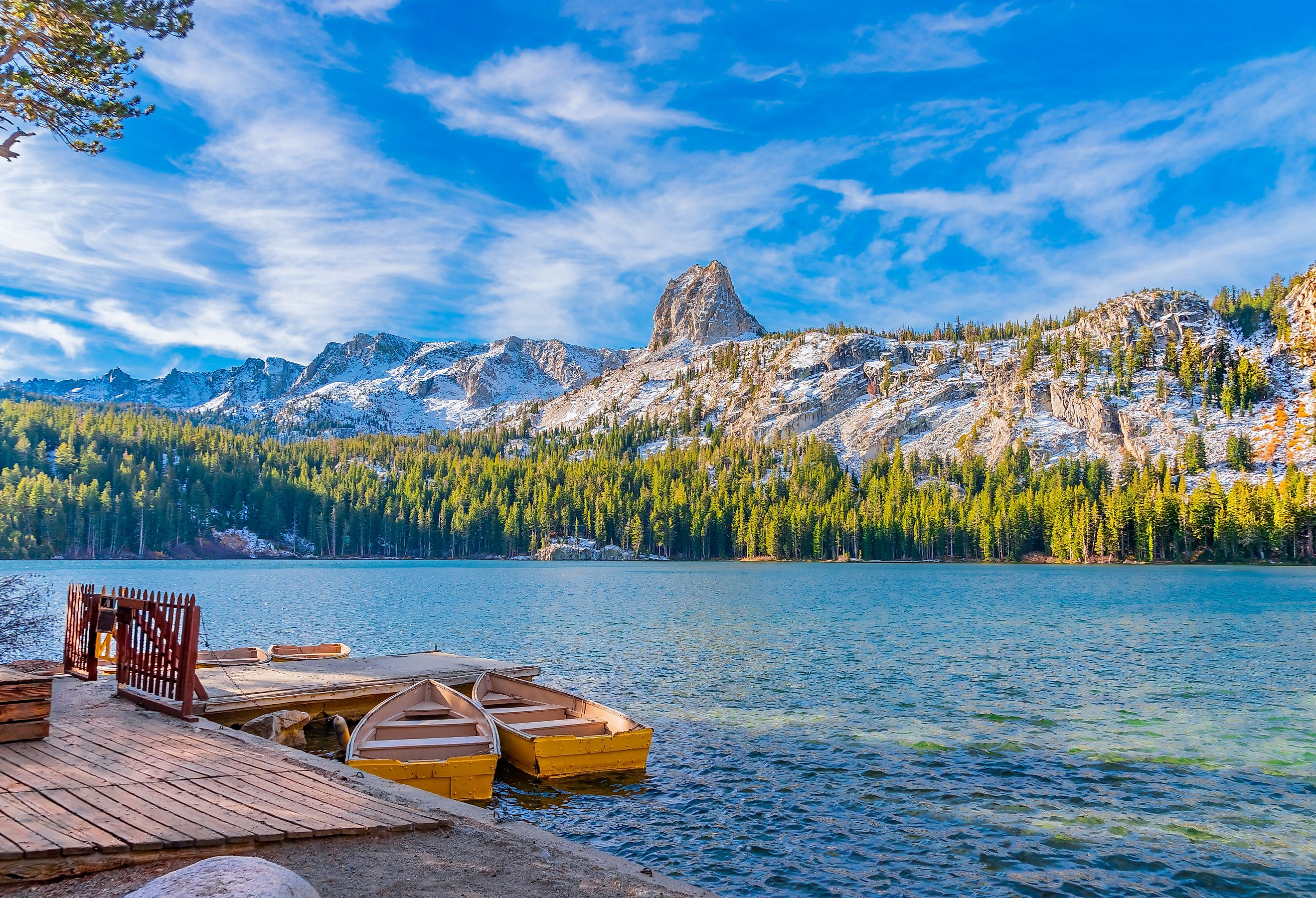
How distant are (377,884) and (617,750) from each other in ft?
37.7

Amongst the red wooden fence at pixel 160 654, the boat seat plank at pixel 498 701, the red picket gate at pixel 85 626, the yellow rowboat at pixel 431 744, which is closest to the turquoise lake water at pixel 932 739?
the yellow rowboat at pixel 431 744

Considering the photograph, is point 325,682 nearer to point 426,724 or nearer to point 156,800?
point 426,724

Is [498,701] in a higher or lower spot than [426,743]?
lower

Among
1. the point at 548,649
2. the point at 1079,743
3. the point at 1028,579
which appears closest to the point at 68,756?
the point at 1079,743

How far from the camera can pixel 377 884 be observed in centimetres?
778

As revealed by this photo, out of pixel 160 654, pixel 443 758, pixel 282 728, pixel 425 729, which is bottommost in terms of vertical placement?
pixel 443 758

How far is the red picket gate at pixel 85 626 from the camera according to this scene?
54.8ft

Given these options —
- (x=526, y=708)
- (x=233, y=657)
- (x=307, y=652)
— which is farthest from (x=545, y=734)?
(x=233, y=657)

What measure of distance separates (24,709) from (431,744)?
26.7 ft

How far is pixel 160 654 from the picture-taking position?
16.5 metres

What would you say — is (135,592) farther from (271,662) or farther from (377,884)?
(377,884)

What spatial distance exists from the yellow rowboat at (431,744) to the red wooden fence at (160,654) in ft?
12.1

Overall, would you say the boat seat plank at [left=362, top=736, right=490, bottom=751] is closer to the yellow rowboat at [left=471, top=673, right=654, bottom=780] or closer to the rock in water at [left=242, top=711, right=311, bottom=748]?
the yellow rowboat at [left=471, top=673, right=654, bottom=780]

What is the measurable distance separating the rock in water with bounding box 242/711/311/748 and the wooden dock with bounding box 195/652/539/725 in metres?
1.09
